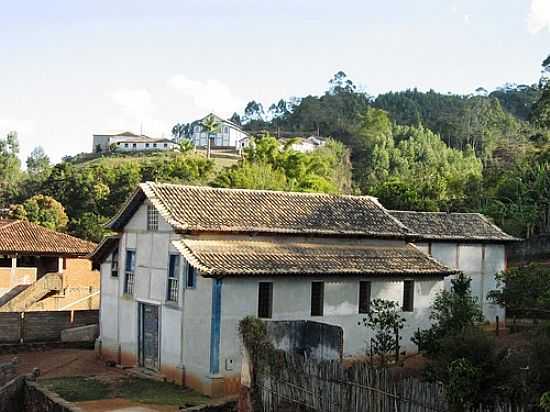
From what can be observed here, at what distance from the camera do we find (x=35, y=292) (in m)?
36.9

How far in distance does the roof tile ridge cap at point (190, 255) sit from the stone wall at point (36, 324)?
1038 cm

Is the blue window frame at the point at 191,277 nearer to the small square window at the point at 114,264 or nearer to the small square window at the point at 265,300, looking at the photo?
the small square window at the point at 265,300

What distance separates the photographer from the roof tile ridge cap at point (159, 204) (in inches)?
892

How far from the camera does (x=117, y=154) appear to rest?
122 metres

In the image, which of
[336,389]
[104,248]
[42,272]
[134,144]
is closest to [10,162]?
[134,144]

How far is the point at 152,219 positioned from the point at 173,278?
2483 mm

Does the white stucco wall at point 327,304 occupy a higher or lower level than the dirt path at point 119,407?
higher

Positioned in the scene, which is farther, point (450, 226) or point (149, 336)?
point (450, 226)

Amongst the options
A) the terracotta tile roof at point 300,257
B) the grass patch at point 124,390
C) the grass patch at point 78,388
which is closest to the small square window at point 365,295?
the terracotta tile roof at point 300,257

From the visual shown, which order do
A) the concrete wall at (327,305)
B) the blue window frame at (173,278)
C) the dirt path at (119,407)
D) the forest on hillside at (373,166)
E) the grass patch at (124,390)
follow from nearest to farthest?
the dirt path at (119,407) → the grass patch at (124,390) → the concrete wall at (327,305) → the blue window frame at (173,278) → the forest on hillside at (373,166)

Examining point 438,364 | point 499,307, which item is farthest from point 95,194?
point 438,364

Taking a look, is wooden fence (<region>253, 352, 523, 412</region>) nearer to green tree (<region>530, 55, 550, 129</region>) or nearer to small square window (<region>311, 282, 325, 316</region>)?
small square window (<region>311, 282, 325, 316</region>)

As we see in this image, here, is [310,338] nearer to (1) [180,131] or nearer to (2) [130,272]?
(2) [130,272]

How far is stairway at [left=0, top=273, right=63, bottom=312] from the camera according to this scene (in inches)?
1416
